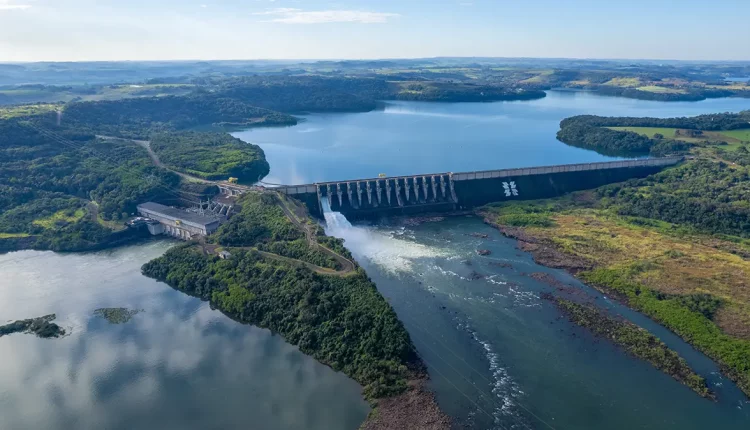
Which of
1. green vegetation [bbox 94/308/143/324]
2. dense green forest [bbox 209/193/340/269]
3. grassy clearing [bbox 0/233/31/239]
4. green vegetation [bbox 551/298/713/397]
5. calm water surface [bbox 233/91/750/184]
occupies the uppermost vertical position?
calm water surface [bbox 233/91/750/184]

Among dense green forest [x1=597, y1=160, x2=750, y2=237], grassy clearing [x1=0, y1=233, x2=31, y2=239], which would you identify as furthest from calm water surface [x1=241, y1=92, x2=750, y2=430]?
grassy clearing [x1=0, y1=233, x2=31, y2=239]

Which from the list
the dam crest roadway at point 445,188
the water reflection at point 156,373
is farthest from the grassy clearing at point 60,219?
the dam crest roadway at point 445,188

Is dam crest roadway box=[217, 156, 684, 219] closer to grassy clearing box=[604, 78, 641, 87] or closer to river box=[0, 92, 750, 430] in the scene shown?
river box=[0, 92, 750, 430]

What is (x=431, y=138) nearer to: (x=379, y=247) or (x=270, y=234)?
(x=379, y=247)

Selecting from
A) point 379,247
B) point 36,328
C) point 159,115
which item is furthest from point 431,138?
point 36,328

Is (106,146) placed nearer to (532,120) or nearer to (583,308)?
(583,308)

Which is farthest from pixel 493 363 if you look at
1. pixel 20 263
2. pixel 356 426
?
pixel 20 263
